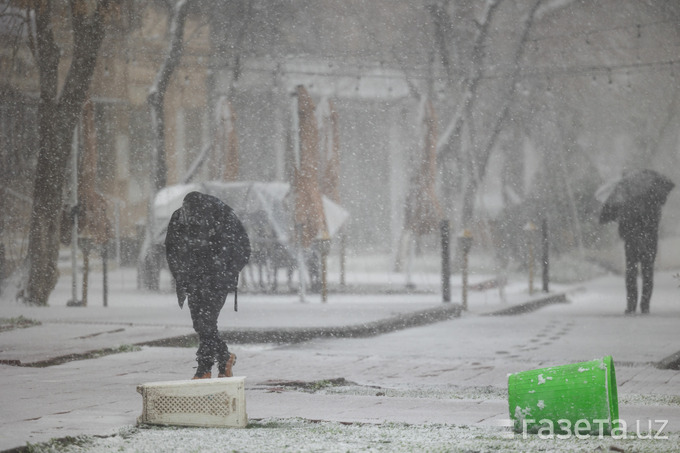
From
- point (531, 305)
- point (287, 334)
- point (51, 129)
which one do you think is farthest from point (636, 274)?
point (51, 129)

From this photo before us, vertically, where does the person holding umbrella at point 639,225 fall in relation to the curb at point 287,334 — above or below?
above

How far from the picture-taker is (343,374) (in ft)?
27.9

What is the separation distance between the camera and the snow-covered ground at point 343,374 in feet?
18.1

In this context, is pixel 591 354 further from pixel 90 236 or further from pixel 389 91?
pixel 389 91

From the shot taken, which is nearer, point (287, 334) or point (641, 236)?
point (287, 334)

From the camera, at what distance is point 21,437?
5.47 meters

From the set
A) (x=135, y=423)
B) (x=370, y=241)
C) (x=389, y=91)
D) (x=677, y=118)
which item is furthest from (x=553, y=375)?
(x=370, y=241)

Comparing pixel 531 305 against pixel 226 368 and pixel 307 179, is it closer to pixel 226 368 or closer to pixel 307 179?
pixel 307 179

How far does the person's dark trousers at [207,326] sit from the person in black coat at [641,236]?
781 centimetres

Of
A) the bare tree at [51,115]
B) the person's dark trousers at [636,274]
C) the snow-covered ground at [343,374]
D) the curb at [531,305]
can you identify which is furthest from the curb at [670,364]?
the bare tree at [51,115]

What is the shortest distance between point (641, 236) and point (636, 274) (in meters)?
0.68

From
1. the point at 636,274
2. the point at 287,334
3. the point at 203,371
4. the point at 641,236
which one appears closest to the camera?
the point at 203,371

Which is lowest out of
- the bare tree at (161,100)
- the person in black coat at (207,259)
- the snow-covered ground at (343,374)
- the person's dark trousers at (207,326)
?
the snow-covered ground at (343,374)

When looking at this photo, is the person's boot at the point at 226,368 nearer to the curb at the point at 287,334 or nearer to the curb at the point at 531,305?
the curb at the point at 287,334
